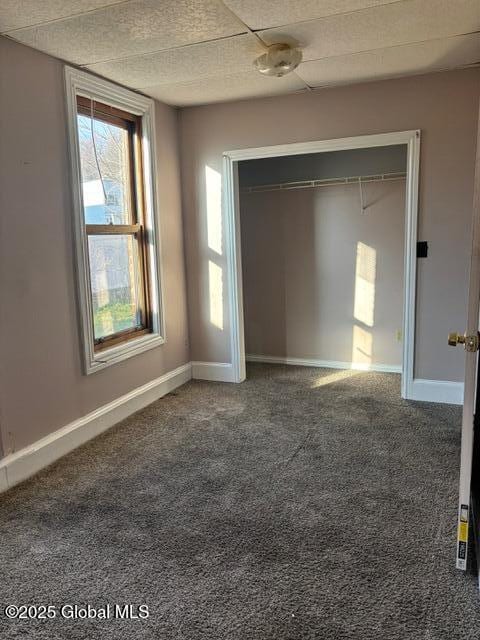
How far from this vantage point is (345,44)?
2.71 m

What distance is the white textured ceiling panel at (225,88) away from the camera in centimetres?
326

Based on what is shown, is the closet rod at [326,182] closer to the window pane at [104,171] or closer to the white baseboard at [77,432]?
the window pane at [104,171]

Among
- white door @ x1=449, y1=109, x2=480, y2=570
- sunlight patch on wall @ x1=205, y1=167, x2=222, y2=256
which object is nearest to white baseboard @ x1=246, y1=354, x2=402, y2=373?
sunlight patch on wall @ x1=205, y1=167, x2=222, y2=256

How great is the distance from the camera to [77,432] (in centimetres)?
301

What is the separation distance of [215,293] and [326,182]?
1425 millimetres

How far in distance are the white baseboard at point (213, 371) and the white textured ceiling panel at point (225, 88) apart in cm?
211

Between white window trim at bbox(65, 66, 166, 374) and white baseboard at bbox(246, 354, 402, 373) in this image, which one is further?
white baseboard at bbox(246, 354, 402, 373)

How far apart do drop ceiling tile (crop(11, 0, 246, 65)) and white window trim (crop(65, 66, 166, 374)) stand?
28 cm

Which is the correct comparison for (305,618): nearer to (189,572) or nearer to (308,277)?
(189,572)

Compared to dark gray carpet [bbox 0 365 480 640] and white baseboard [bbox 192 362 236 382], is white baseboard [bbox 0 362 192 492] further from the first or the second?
white baseboard [bbox 192 362 236 382]

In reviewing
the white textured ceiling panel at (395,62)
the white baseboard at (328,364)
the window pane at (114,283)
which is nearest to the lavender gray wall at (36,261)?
the window pane at (114,283)

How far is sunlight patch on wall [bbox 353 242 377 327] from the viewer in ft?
14.3

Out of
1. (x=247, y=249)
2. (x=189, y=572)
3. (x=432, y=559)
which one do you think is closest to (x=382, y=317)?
(x=247, y=249)

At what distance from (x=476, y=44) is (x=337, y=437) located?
7.86 feet
